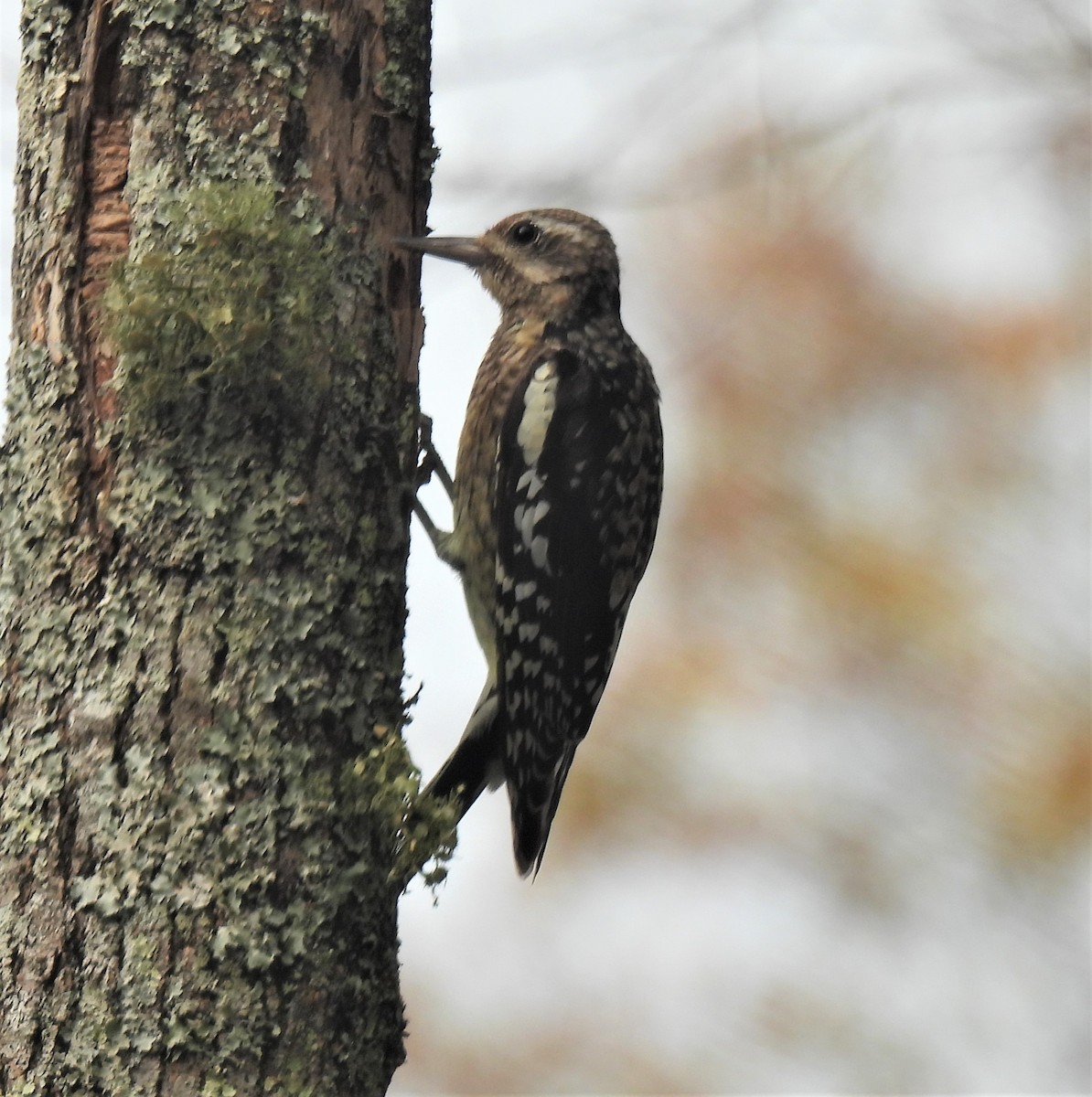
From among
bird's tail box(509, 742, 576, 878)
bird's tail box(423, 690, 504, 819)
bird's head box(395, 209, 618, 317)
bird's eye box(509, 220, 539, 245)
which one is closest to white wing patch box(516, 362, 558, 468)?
bird's head box(395, 209, 618, 317)

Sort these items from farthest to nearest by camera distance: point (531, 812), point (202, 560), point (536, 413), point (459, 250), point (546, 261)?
point (546, 261), point (459, 250), point (536, 413), point (531, 812), point (202, 560)

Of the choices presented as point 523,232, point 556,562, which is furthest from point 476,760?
point 523,232

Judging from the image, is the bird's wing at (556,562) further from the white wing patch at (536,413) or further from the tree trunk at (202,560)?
the tree trunk at (202,560)

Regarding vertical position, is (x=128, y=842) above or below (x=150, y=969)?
above

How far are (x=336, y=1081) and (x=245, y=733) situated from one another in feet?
1.70

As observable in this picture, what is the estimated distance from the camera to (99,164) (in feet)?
7.36

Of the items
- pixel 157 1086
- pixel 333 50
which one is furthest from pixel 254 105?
pixel 157 1086

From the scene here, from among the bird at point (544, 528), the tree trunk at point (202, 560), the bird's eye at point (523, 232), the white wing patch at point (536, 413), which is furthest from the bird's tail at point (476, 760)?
the bird's eye at point (523, 232)

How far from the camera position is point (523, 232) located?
351 cm

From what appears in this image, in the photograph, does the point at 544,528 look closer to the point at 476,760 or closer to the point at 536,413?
the point at 536,413

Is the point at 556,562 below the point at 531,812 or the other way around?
the other way around

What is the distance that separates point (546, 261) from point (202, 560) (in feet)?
5.41

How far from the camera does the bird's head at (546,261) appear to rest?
3457 millimetres

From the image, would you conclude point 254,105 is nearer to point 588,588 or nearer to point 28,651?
point 28,651
